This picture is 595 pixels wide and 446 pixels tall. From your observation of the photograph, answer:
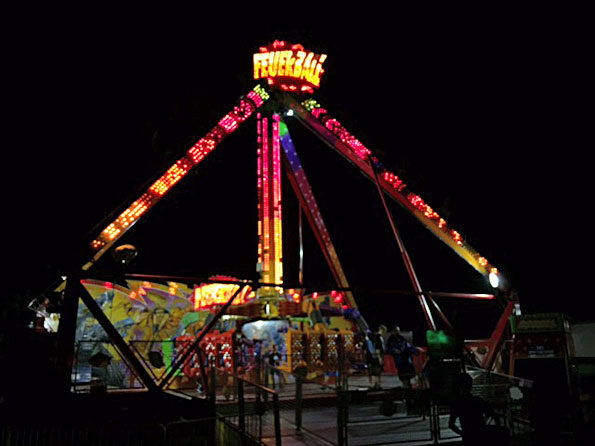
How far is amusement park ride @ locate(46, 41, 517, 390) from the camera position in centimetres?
1634

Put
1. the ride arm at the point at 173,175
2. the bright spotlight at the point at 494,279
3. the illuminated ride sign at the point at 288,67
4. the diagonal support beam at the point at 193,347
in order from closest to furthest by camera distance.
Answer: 1. the diagonal support beam at the point at 193,347
2. the ride arm at the point at 173,175
3. the bright spotlight at the point at 494,279
4. the illuminated ride sign at the point at 288,67

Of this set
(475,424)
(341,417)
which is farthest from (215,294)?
(475,424)

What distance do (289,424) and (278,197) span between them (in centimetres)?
1121

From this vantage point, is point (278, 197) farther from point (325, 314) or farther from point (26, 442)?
point (26, 442)

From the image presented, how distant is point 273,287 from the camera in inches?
714

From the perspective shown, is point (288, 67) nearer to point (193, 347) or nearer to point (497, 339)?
point (497, 339)

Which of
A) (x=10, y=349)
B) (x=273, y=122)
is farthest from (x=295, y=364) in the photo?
(x=273, y=122)

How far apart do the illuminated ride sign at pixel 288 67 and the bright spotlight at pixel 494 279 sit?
35.7 feet

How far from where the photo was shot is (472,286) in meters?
33.0

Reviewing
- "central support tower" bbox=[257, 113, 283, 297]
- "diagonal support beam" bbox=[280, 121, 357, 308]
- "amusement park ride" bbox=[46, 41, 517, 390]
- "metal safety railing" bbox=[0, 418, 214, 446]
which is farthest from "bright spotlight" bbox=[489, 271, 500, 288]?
"metal safety railing" bbox=[0, 418, 214, 446]

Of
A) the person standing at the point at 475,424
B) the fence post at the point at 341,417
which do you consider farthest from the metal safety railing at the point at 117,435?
the person standing at the point at 475,424

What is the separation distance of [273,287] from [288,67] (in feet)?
31.9

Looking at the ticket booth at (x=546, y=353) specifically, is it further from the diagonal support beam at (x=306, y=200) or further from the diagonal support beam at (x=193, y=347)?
the diagonal support beam at (x=306, y=200)

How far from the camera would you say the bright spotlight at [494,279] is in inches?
675
